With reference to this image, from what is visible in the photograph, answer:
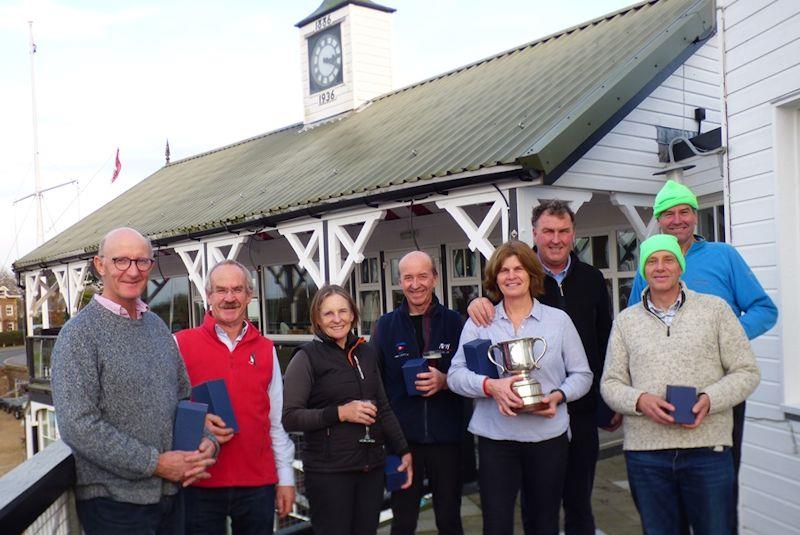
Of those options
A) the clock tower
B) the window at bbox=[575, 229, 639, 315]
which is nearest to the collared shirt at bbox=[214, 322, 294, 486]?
Result: the window at bbox=[575, 229, 639, 315]

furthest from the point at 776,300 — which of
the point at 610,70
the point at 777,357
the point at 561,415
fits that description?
the point at 610,70

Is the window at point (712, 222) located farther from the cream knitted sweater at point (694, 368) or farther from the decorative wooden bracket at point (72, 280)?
the decorative wooden bracket at point (72, 280)

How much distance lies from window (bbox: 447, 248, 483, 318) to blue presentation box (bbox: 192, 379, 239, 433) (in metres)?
6.99

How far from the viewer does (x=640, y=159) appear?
22.9ft

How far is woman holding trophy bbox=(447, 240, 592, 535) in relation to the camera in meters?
3.06

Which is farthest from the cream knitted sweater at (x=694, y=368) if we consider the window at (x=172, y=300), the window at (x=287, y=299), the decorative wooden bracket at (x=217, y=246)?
the window at (x=172, y=300)

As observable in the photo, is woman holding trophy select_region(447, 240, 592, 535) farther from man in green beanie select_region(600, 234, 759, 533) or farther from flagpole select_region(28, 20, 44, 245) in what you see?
flagpole select_region(28, 20, 44, 245)

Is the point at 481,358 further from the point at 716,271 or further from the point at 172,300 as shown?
the point at 172,300

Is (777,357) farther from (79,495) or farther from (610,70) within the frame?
(610,70)

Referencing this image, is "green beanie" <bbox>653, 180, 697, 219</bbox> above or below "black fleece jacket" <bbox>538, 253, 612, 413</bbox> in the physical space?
above

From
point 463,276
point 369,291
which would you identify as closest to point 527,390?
point 463,276

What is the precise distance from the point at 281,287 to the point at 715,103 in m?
8.10

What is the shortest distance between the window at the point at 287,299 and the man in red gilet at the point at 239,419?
924cm

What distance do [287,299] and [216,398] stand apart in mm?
10268
